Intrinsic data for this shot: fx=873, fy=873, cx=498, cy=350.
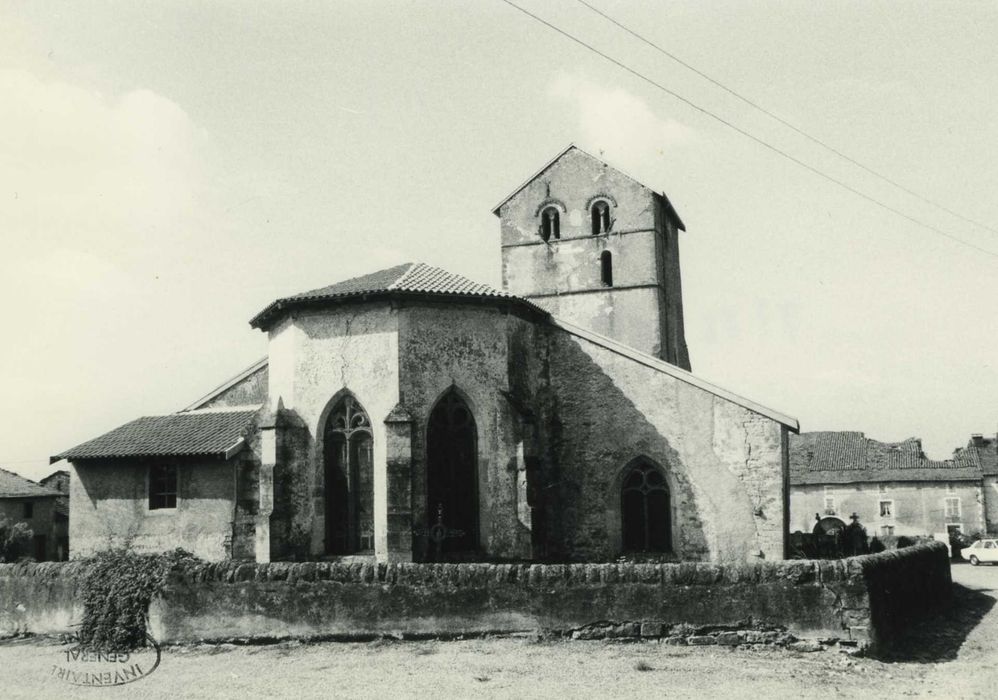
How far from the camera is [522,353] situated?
64.8 ft

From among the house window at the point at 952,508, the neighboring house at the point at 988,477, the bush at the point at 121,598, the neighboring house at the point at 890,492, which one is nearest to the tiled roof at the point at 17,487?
the bush at the point at 121,598

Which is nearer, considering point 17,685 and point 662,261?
point 17,685

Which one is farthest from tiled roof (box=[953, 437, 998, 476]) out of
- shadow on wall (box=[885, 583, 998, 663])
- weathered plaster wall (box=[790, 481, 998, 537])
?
shadow on wall (box=[885, 583, 998, 663])

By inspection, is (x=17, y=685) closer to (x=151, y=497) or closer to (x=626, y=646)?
(x=626, y=646)

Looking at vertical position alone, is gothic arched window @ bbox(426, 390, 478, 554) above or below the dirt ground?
above

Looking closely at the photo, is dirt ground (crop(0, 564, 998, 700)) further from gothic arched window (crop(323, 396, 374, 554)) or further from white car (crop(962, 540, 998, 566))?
white car (crop(962, 540, 998, 566))

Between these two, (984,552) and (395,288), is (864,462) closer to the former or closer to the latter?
(984,552)

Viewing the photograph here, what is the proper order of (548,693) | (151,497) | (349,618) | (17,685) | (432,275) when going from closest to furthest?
1. (548,693)
2. (17,685)
3. (349,618)
4. (432,275)
5. (151,497)

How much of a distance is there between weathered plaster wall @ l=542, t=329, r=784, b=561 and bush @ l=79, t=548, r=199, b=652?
8946mm

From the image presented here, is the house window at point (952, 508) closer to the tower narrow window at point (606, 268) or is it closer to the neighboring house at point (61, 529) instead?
the tower narrow window at point (606, 268)

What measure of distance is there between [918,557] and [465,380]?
9.48 m

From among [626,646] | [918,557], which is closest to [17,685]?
[626,646]

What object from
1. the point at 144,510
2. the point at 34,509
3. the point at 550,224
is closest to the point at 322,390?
the point at 144,510

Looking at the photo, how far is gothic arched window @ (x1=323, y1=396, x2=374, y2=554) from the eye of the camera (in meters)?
17.6
